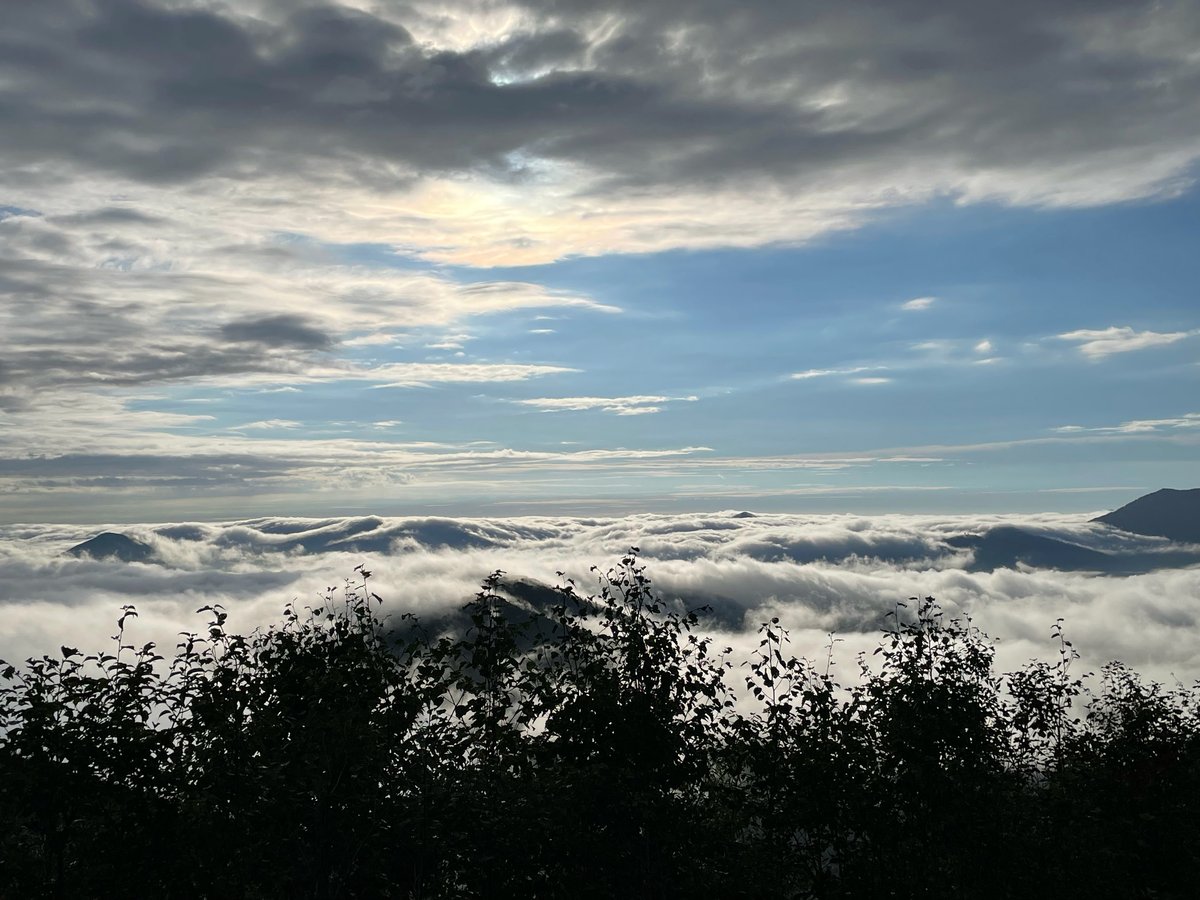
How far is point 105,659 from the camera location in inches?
736

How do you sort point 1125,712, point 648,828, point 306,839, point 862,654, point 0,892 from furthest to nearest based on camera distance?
point 1125,712, point 862,654, point 648,828, point 306,839, point 0,892

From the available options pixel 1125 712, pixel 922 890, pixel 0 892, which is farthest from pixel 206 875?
pixel 1125 712

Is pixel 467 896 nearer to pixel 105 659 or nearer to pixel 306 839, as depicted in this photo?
pixel 306 839

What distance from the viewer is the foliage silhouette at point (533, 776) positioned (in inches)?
688

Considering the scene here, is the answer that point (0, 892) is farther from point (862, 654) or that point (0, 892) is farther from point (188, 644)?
point (862, 654)

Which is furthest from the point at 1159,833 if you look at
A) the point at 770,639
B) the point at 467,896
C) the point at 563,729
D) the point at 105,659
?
the point at 105,659

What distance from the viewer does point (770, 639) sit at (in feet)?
65.5

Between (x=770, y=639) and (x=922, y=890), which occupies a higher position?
(x=770, y=639)

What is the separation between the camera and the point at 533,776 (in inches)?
755

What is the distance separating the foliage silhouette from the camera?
17.5 meters

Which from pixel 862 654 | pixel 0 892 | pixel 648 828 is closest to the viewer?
pixel 0 892

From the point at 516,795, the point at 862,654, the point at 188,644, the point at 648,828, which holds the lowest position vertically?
the point at 648,828

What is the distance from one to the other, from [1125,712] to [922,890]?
630 inches

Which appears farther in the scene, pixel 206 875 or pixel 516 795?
pixel 516 795
